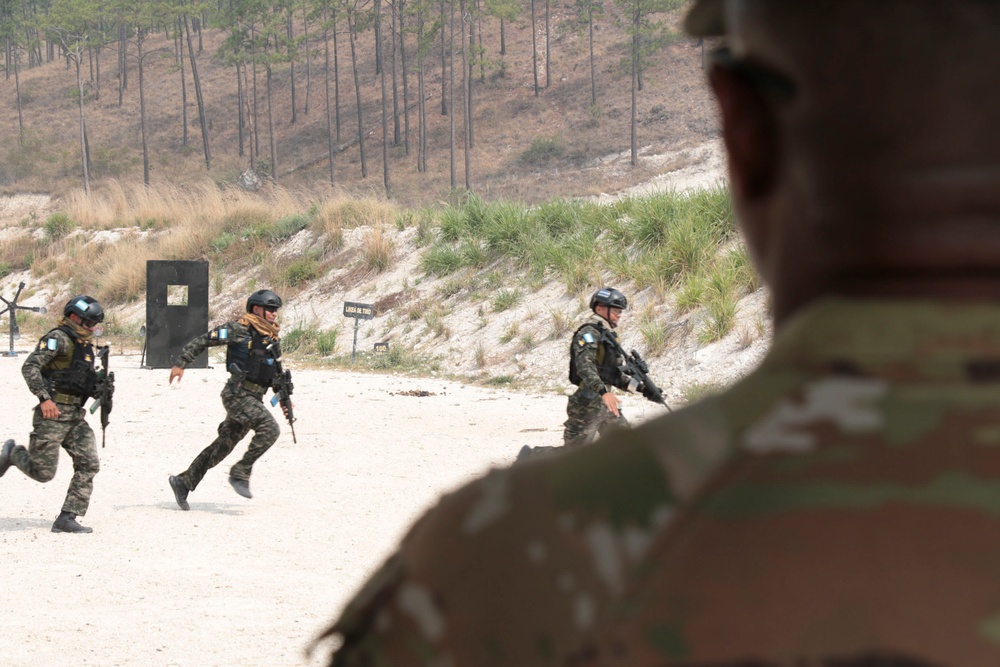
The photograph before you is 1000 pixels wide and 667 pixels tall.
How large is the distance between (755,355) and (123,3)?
52.5 m

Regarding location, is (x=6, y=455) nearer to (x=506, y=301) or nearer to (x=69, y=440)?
(x=69, y=440)

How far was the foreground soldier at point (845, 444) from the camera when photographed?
0.65 m

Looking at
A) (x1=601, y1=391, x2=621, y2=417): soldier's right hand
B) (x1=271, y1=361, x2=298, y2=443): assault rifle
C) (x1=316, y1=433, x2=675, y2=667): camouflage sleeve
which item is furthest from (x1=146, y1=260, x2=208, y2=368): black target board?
(x1=316, y1=433, x2=675, y2=667): camouflage sleeve

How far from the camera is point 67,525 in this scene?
827 centimetres

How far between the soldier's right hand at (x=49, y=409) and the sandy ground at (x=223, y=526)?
0.87 metres

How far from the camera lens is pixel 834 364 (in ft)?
2.24

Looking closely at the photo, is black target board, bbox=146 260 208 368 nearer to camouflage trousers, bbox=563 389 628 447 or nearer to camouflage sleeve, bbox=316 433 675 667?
camouflage trousers, bbox=563 389 628 447

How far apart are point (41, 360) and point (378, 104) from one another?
54261 millimetres

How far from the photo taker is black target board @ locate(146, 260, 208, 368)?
1989 cm

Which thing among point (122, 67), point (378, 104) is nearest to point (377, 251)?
point (378, 104)

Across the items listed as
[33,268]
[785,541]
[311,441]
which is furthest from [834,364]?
[33,268]

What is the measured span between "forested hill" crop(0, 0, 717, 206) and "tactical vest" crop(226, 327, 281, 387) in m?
33.7

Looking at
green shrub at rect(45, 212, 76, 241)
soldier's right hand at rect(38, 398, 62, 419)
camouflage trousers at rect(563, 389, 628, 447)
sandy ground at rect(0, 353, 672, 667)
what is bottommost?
green shrub at rect(45, 212, 76, 241)

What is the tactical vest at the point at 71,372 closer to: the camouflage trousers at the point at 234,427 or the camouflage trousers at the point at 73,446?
the camouflage trousers at the point at 73,446
